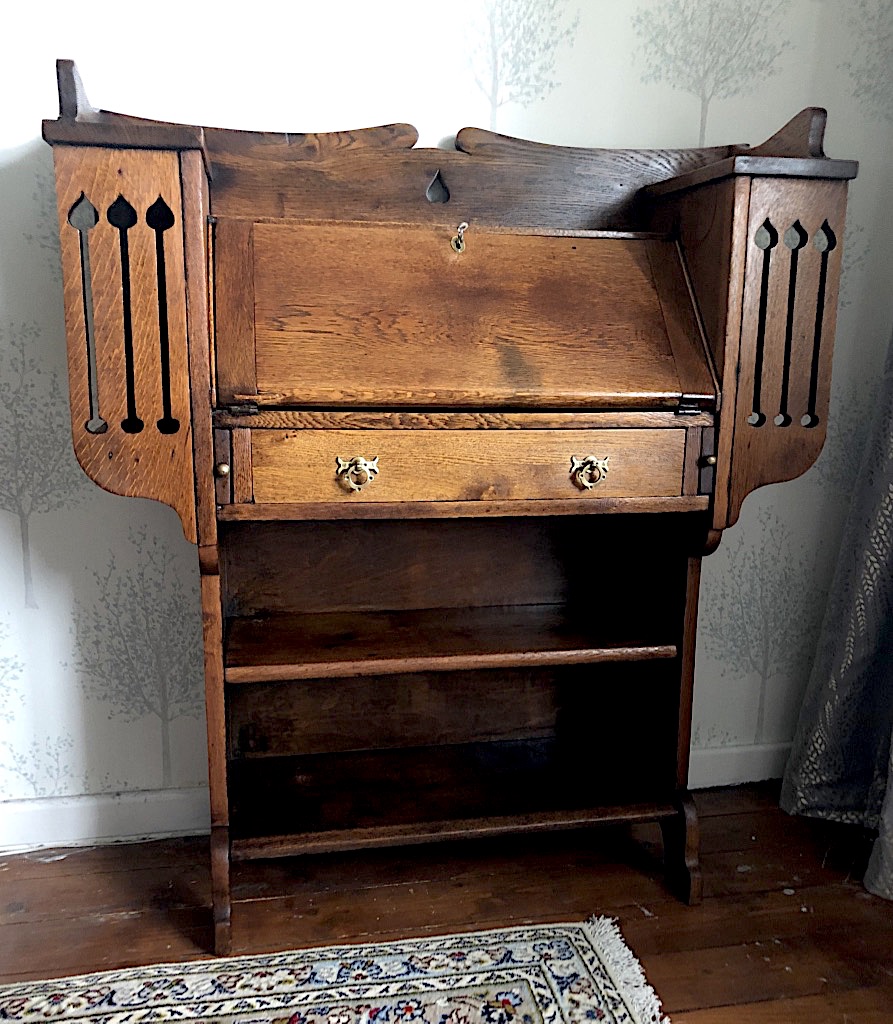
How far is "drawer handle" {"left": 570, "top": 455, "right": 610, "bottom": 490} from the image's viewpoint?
4.79ft

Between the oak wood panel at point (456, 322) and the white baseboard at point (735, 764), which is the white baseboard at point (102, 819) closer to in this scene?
the oak wood panel at point (456, 322)

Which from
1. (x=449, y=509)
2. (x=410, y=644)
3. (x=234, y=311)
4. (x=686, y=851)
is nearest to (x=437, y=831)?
(x=410, y=644)

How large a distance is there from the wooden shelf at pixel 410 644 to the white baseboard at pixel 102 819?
46cm

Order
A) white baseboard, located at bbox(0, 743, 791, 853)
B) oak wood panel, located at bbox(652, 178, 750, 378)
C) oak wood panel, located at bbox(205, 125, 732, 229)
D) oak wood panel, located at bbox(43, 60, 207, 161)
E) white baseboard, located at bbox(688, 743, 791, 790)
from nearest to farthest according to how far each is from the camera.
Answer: oak wood panel, located at bbox(43, 60, 207, 161) < oak wood panel, located at bbox(652, 178, 750, 378) < oak wood panel, located at bbox(205, 125, 732, 229) < white baseboard, located at bbox(0, 743, 791, 853) < white baseboard, located at bbox(688, 743, 791, 790)

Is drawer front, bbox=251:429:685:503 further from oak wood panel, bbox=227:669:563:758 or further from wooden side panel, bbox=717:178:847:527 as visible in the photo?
oak wood panel, bbox=227:669:563:758

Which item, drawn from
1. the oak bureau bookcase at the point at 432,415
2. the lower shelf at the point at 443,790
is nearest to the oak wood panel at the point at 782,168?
the oak bureau bookcase at the point at 432,415

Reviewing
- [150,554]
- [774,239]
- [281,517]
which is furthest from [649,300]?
[150,554]

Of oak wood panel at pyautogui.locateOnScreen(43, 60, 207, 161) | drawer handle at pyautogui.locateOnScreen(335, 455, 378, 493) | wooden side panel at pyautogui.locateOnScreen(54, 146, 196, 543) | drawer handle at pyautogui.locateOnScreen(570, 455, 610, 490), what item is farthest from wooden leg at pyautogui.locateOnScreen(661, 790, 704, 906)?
oak wood panel at pyautogui.locateOnScreen(43, 60, 207, 161)

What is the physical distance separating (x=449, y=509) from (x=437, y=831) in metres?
0.61

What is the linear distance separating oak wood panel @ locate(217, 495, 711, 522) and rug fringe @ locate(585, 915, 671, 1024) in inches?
29.7

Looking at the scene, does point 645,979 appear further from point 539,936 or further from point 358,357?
point 358,357

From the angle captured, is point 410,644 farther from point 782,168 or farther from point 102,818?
point 782,168

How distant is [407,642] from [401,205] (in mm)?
817

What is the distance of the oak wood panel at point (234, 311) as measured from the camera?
134cm
